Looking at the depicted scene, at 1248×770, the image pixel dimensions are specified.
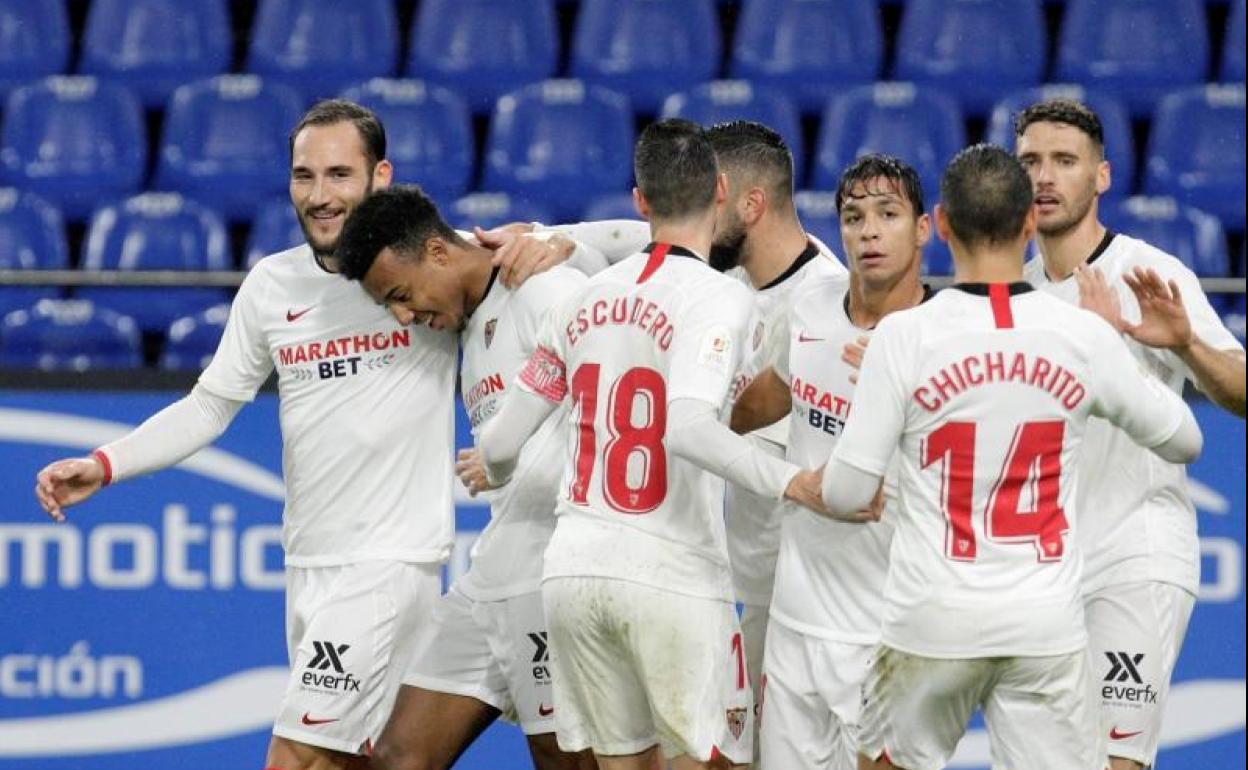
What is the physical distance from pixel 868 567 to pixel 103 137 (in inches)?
201

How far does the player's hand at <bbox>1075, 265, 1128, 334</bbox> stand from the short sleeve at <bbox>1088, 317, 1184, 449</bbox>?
23cm

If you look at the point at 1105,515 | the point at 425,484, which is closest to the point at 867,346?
the point at 1105,515

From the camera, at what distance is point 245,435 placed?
23.7 ft

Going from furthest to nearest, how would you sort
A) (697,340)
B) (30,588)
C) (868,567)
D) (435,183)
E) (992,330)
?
(435,183), (30,588), (868,567), (697,340), (992,330)

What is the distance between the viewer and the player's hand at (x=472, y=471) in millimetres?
5227

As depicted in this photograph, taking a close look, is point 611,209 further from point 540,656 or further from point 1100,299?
point 1100,299

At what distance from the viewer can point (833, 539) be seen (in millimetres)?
5305

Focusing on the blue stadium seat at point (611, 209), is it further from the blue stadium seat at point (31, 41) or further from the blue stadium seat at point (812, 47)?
the blue stadium seat at point (31, 41)

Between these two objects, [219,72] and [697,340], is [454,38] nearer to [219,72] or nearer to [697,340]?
[219,72]

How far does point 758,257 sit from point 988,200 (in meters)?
1.26

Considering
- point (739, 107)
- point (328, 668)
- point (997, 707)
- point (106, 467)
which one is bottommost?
point (328, 668)

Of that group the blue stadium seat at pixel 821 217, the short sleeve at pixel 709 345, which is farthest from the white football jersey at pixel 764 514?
the blue stadium seat at pixel 821 217

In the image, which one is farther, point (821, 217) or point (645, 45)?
point (645, 45)

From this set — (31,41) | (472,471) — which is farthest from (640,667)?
(31,41)
